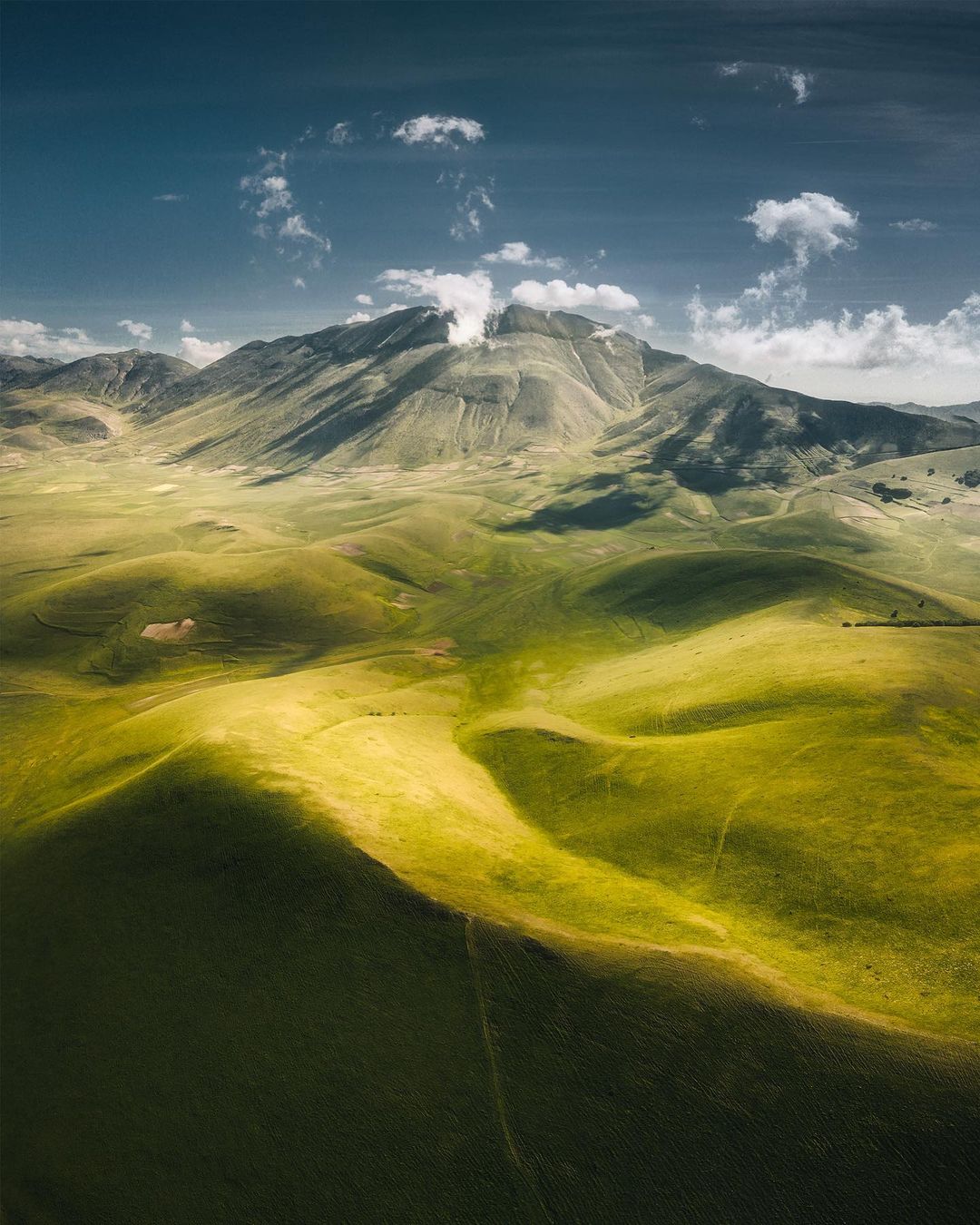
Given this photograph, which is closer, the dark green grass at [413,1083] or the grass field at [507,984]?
the dark green grass at [413,1083]

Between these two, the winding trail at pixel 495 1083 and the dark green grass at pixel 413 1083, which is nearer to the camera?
the dark green grass at pixel 413 1083

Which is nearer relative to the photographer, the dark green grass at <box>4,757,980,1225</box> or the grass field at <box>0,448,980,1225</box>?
the dark green grass at <box>4,757,980,1225</box>

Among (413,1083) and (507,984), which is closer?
(413,1083)

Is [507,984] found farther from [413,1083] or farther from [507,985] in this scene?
[413,1083]

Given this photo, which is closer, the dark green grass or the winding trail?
the dark green grass

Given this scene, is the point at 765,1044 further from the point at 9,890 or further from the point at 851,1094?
the point at 9,890

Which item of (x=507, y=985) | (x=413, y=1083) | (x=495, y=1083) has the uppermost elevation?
(x=507, y=985)

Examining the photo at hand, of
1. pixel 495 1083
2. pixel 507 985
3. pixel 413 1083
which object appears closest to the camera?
pixel 495 1083

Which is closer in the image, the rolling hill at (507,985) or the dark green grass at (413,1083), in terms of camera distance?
the dark green grass at (413,1083)

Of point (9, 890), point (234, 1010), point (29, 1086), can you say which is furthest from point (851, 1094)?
point (9, 890)

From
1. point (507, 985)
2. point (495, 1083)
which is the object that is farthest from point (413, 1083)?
point (507, 985)

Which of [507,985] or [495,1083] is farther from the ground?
[507,985]

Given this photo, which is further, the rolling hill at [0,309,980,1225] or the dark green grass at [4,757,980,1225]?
the rolling hill at [0,309,980,1225]
